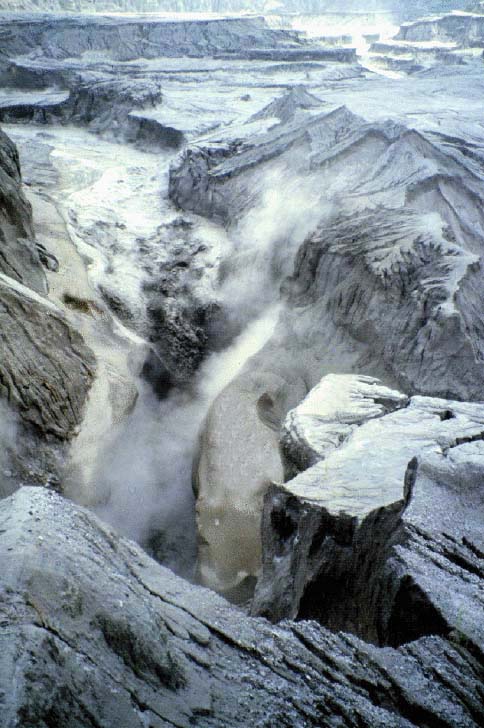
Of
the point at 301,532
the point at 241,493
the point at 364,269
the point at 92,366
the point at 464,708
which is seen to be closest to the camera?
the point at 464,708

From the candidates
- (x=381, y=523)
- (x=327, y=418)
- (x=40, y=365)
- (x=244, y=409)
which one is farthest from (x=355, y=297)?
(x=381, y=523)

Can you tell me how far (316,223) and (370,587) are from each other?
417 centimetres

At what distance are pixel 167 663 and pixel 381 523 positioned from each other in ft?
2.54

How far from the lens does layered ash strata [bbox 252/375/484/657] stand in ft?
4.86

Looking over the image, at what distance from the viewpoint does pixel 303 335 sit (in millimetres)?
4707

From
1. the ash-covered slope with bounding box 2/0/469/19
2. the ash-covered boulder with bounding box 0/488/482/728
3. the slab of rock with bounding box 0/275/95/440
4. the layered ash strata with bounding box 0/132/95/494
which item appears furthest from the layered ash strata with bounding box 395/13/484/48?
the ash-covered boulder with bounding box 0/488/482/728

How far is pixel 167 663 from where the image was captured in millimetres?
1357

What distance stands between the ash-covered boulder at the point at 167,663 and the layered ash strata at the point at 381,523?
128 mm

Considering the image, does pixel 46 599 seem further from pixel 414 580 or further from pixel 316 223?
pixel 316 223

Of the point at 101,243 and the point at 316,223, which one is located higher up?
the point at 316,223

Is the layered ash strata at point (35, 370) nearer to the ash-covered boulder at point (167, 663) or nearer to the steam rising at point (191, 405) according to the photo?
the steam rising at point (191, 405)

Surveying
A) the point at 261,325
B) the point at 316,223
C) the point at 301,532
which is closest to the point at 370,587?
the point at 301,532

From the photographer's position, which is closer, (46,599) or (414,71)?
(46,599)

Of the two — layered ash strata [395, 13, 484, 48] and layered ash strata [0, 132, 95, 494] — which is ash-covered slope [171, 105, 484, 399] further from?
layered ash strata [395, 13, 484, 48]
